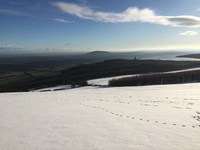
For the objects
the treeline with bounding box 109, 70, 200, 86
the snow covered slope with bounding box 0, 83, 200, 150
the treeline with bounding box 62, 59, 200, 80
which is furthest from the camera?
the treeline with bounding box 62, 59, 200, 80

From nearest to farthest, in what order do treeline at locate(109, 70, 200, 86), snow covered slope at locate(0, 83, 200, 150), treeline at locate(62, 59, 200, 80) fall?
snow covered slope at locate(0, 83, 200, 150) < treeline at locate(109, 70, 200, 86) < treeline at locate(62, 59, 200, 80)

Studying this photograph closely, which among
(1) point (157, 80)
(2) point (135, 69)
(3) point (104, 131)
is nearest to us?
(3) point (104, 131)

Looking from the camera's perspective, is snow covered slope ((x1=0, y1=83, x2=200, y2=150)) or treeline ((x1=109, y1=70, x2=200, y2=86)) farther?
treeline ((x1=109, y1=70, x2=200, y2=86))

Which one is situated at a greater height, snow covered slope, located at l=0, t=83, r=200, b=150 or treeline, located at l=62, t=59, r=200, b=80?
snow covered slope, located at l=0, t=83, r=200, b=150

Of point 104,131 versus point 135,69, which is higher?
point 104,131

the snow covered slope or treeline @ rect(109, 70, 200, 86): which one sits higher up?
the snow covered slope

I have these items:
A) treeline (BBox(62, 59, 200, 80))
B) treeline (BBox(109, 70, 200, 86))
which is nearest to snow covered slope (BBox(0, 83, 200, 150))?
treeline (BBox(109, 70, 200, 86))

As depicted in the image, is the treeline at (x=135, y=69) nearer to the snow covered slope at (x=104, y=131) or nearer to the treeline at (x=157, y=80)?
the treeline at (x=157, y=80)

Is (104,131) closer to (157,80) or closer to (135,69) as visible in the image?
(157,80)

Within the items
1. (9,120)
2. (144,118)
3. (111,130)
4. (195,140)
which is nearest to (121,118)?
(144,118)

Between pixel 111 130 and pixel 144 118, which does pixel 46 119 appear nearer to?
pixel 111 130

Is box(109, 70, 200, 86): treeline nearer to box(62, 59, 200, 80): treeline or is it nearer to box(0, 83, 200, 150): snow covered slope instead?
box(0, 83, 200, 150): snow covered slope

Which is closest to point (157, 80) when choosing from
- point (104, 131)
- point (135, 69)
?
point (104, 131)
